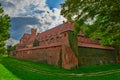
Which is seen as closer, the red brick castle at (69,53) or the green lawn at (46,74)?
the green lawn at (46,74)

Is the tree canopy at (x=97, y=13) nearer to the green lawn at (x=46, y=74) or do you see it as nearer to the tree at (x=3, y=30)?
the green lawn at (x=46, y=74)

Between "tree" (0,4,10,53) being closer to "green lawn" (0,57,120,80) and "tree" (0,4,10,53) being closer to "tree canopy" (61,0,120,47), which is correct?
"green lawn" (0,57,120,80)

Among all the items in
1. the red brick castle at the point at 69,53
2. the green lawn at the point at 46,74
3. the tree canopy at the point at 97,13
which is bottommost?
the green lawn at the point at 46,74

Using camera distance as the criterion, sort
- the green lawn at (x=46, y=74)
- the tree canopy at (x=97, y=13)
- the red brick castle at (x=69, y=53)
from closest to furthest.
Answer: the tree canopy at (x=97, y=13) → the green lawn at (x=46, y=74) → the red brick castle at (x=69, y=53)

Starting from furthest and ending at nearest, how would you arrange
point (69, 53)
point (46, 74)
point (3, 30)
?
point (3, 30)
point (69, 53)
point (46, 74)

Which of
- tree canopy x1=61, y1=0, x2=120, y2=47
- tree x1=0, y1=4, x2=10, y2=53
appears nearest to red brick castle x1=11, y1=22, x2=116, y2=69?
tree x1=0, y1=4, x2=10, y2=53

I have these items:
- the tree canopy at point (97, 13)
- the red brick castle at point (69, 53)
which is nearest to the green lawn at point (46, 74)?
the red brick castle at point (69, 53)

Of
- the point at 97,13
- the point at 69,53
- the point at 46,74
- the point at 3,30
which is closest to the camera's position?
the point at 97,13

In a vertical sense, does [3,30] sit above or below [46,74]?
above

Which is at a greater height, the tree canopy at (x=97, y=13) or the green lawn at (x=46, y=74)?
the tree canopy at (x=97, y=13)

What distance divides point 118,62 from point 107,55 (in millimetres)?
4539

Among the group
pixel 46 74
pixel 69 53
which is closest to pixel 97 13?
pixel 46 74

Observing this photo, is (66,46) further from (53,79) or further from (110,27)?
(110,27)

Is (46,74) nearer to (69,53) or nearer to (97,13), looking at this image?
(69,53)
